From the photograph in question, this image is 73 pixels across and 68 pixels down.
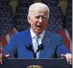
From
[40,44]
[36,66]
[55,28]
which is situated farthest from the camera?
[55,28]

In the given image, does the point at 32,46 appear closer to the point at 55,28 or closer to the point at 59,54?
the point at 59,54

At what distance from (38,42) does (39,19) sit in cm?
10

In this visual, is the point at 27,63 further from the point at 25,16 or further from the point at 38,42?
the point at 25,16

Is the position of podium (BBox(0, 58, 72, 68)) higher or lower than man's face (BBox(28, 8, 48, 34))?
lower

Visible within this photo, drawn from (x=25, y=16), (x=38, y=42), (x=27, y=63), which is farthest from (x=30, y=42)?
(x=25, y=16)

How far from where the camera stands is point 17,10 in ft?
11.5

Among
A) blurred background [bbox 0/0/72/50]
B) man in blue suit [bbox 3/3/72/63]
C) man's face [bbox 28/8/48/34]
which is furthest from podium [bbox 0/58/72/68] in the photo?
blurred background [bbox 0/0/72/50]

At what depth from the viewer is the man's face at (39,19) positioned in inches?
61.1

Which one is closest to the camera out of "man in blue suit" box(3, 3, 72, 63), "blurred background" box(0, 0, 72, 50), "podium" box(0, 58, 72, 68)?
"podium" box(0, 58, 72, 68)

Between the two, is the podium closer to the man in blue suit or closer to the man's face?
the man in blue suit

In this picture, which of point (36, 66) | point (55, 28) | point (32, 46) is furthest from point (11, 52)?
point (55, 28)

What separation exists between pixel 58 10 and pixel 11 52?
203 centimetres

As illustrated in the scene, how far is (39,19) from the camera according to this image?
1578 mm

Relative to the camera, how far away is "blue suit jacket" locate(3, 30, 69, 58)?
151 cm
